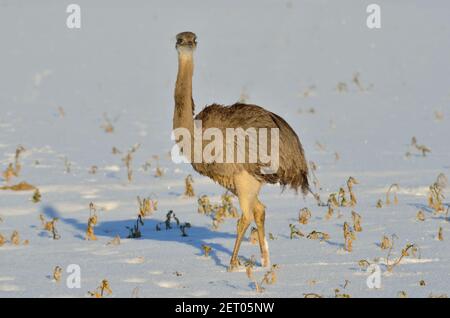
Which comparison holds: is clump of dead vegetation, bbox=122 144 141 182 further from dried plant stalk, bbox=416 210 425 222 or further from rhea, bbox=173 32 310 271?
dried plant stalk, bbox=416 210 425 222

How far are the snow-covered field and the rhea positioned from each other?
486 millimetres

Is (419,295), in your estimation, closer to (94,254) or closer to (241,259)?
(241,259)

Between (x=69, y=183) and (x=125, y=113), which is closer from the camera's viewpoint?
(x=69, y=183)

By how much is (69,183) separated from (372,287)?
20.1 ft

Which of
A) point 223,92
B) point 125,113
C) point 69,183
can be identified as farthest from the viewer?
point 223,92

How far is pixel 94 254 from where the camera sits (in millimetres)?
8734

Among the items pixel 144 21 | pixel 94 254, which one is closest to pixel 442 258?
pixel 94 254

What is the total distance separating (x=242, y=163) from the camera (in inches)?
323

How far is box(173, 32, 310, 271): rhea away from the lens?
8.23 metres

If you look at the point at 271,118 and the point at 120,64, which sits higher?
the point at 120,64

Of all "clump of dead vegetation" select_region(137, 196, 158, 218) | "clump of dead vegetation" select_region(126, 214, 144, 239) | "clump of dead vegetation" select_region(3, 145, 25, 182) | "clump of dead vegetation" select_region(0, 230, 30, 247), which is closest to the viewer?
"clump of dead vegetation" select_region(0, 230, 30, 247)

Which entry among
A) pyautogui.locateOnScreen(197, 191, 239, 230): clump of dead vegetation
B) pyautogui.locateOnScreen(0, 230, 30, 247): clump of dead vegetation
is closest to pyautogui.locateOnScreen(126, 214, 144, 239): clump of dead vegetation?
pyautogui.locateOnScreen(197, 191, 239, 230): clump of dead vegetation

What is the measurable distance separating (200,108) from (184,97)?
9846 mm

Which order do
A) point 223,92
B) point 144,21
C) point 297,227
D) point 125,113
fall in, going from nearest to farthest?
point 297,227, point 125,113, point 223,92, point 144,21
